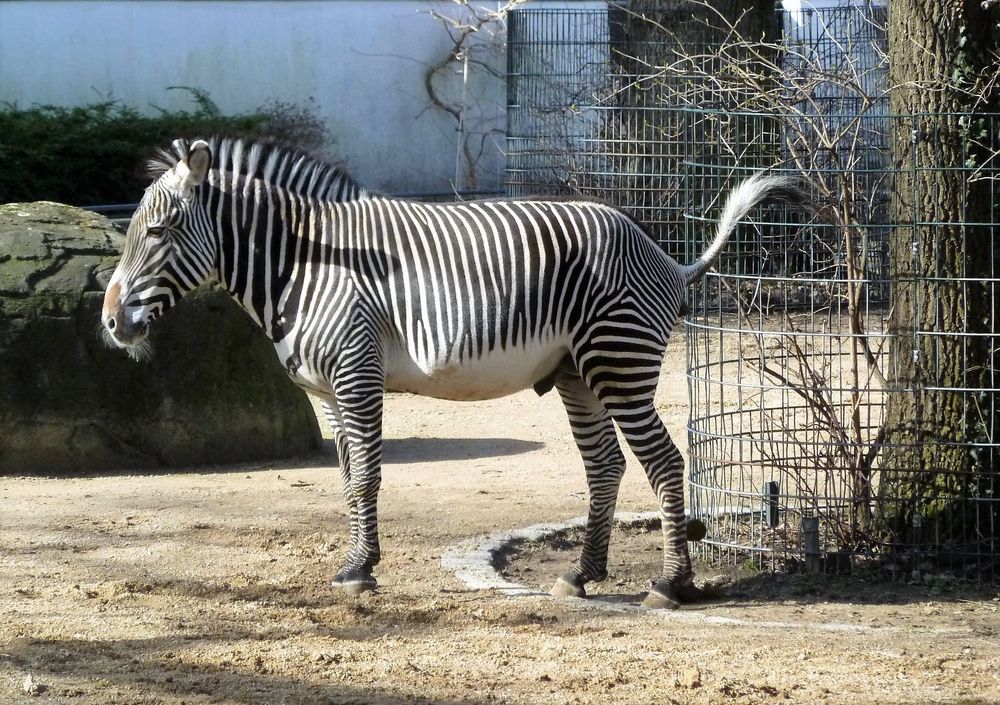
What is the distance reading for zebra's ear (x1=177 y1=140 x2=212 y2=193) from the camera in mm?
5824

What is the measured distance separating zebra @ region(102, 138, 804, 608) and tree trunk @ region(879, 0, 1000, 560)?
3.86ft

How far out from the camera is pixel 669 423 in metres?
10.3

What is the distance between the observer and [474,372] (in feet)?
19.7

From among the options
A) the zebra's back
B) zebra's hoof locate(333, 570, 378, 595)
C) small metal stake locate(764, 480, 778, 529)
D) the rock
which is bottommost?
the rock

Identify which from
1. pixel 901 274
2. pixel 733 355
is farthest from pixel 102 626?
pixel 733 355

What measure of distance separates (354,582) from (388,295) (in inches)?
53.5

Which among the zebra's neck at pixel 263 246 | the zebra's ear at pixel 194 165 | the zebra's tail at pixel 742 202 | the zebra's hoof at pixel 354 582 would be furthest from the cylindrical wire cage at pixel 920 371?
the zebra's ear at pixel 194 165

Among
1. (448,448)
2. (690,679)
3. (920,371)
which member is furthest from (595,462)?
(448,448)

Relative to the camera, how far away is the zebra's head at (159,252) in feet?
19.2

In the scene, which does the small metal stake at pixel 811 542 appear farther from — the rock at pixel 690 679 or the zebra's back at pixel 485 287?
the rock at pixel 690 679

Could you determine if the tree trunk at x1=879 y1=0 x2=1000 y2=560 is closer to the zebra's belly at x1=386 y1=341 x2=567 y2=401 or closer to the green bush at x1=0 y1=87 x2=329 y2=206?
the zebra's belly at x1=386 y1=341 x2=567 y2=401

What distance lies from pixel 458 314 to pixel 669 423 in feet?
15.2

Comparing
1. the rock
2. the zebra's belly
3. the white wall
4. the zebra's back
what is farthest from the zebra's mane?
the white wall

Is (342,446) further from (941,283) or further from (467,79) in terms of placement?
(467,79)
